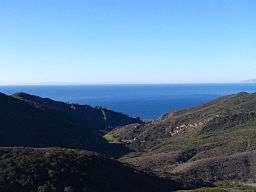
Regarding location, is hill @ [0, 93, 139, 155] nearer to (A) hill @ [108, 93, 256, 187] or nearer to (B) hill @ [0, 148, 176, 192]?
(A) hill @ [108, 93, 256, 187]

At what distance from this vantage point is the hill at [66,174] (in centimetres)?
4109

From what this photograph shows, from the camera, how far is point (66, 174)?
43688 mm

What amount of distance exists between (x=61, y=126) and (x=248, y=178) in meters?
46.7

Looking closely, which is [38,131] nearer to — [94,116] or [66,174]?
[66,174]

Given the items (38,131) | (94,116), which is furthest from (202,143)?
(94,116)

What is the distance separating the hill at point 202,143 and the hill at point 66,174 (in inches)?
326

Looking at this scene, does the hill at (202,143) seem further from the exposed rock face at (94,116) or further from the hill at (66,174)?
the exposed rock face at (94,116)

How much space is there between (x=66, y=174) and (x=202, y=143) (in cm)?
6421

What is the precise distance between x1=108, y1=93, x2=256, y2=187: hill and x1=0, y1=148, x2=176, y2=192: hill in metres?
8.29

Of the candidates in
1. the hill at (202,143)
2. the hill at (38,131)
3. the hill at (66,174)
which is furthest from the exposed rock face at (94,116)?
the hill at (66,174)

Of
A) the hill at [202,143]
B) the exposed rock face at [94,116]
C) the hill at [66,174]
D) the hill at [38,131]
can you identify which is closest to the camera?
the hill at [66,174]

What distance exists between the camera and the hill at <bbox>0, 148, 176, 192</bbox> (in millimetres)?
41094

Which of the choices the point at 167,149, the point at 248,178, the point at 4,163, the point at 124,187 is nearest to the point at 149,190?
the point at 124,187

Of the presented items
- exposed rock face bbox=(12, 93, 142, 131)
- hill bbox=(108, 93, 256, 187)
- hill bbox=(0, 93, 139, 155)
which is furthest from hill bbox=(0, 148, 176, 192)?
exposed rock face bbox=(12, 93, 142, 131)
